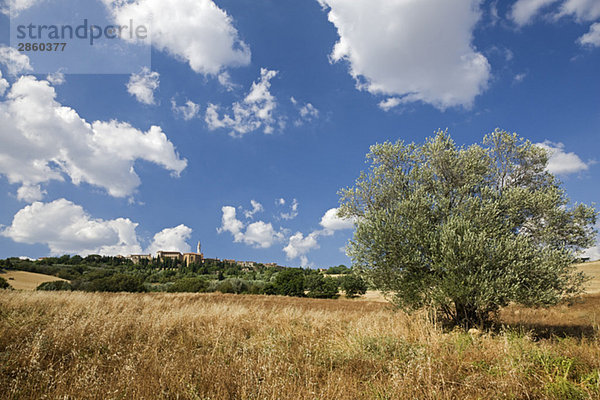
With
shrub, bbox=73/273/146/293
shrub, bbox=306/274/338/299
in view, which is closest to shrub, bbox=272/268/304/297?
shrub, bbox=306/274/338/299

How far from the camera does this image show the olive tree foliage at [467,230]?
1211 centimetres

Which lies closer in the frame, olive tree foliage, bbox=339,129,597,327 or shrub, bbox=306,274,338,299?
olive tree foliage, bbox=339,129,597,327

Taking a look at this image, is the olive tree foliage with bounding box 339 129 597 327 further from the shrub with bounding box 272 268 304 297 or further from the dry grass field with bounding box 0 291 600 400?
the shrub with bounding box 272 268 304 297

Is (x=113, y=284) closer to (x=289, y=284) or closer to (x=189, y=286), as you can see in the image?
(x=189, y=286)

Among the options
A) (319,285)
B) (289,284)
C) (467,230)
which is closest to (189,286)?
(289,284)

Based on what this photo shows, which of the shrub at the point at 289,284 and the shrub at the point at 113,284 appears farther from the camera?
the shrub at the point at 289,284

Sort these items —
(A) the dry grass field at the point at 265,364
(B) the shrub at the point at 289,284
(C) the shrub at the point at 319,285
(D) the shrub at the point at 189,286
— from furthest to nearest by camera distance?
(C) the shrub at the point at 319,285, (B) the shrub at the point at 289,284, (D) the shrub at the point at 189,286, (A) the dry grass field at the point at 265,364

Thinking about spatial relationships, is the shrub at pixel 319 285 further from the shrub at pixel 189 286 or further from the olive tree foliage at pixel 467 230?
the olive tree foliage at pixel 467 230

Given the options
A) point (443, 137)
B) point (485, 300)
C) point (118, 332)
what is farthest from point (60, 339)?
point (443, 137)

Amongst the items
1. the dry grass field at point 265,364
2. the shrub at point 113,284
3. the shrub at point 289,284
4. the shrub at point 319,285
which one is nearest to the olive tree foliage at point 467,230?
the dry grass field at point 265,364

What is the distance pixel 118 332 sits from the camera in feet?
32.8

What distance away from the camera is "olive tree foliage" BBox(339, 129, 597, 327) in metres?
12.1

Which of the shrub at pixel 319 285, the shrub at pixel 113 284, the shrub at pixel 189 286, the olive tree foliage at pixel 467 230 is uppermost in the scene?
the olive tree foliage at pixel 467 230

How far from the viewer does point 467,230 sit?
12086 millimetres
